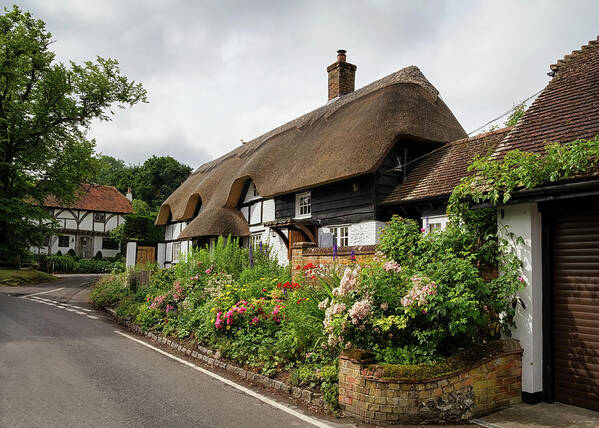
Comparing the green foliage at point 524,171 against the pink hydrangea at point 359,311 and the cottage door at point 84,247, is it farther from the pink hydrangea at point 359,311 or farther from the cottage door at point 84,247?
the cottage door at point 84,247

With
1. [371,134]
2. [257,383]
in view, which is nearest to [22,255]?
[371,134]

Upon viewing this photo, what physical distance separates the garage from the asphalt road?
Answer: 3348 mm

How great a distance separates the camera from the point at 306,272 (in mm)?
8664

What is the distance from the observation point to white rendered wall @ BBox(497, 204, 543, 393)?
18.4ft

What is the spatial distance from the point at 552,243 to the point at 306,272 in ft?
14.3

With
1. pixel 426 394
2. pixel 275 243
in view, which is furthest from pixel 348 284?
pixel 275 243

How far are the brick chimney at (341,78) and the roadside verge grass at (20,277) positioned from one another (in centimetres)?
1810

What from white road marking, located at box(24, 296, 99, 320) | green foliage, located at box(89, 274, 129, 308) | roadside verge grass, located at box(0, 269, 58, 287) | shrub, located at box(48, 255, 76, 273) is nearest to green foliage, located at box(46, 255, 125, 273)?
shrub, located at box(48, 255, 76, 273)

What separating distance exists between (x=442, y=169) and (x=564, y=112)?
17.9ft

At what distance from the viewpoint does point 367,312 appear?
555 centimetres

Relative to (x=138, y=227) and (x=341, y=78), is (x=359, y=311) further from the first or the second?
(x=138, y=227)

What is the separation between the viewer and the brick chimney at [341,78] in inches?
779

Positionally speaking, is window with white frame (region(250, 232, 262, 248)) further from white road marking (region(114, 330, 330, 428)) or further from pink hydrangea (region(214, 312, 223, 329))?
pink hydrangea (region(214, 312, 223, 329))

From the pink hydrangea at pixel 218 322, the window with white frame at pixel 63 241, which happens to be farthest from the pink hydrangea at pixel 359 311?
the window with white frame at pixel 63 241
